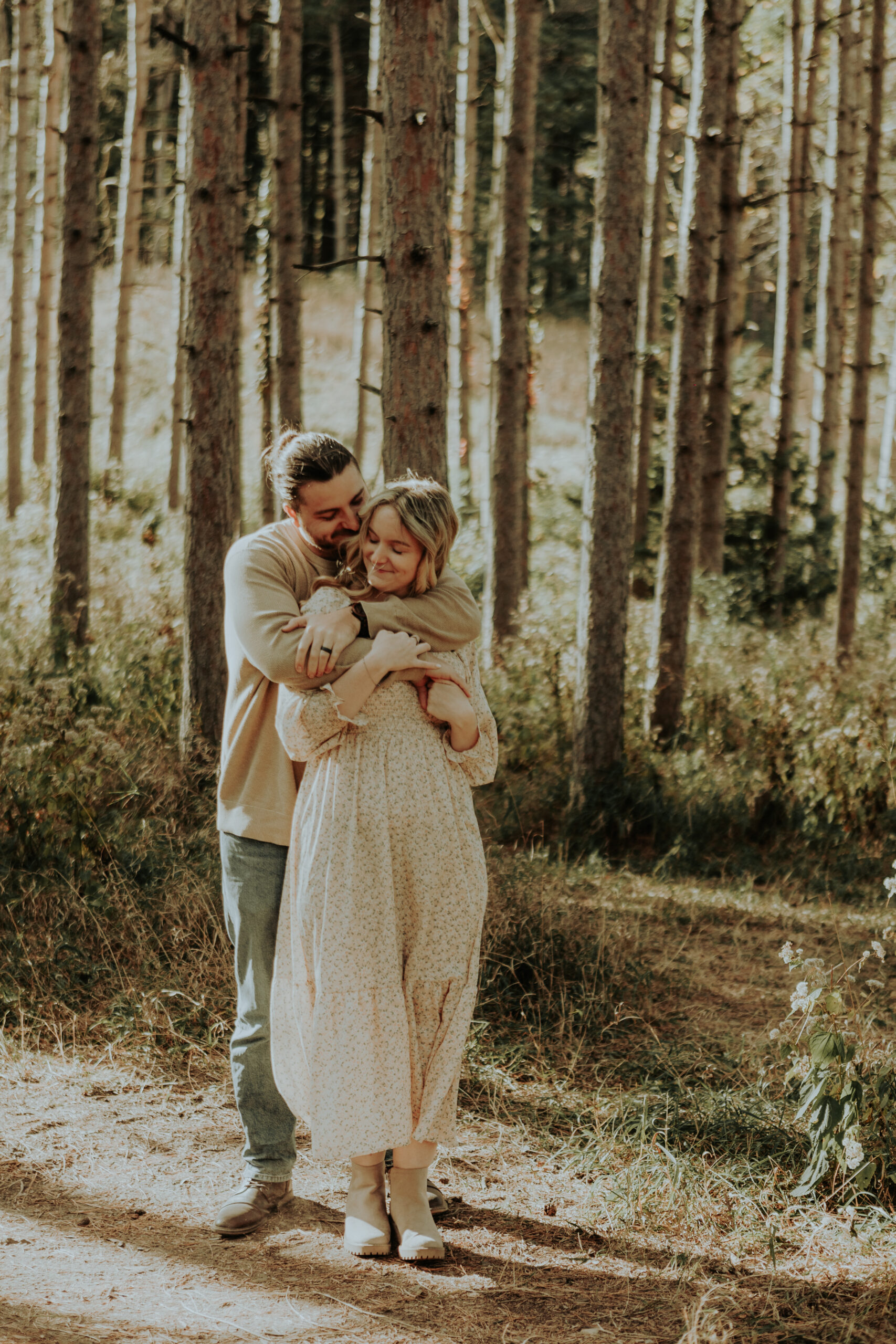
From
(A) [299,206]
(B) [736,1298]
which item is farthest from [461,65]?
(B) [736,1298]

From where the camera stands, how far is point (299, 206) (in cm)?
1322

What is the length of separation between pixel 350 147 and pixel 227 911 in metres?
38.0

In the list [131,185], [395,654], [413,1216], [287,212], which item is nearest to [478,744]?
[395,654]

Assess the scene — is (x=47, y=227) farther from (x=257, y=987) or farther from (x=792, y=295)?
(x=257, y=987)

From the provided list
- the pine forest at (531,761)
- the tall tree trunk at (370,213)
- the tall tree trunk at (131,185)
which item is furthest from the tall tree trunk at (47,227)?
the tall tree trunk at (370,213)

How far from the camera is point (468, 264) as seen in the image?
20.2 m

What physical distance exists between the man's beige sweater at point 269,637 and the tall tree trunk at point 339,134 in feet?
89.3

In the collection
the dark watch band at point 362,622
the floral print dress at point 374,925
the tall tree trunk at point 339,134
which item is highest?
the tall tree trunk at point 339,134

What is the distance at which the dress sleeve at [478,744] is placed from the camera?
3402 millimetres

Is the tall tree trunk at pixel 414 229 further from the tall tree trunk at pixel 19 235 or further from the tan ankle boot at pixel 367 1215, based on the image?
the tall tree trunk at pixel 19 235

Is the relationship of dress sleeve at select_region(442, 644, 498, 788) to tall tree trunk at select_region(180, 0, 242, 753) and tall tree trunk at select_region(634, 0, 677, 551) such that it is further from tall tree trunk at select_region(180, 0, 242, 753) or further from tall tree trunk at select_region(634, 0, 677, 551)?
tall tree trunk at select_region(634, 0, 677, 551)

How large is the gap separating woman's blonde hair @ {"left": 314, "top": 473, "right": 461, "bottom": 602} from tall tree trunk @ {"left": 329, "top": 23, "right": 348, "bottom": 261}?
27342mm

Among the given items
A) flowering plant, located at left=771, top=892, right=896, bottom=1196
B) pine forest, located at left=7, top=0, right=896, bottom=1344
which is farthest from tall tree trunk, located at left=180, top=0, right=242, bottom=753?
flowering plant, located at left=771, top=892, right=896, bottom=1196

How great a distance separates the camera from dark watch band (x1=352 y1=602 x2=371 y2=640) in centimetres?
324
